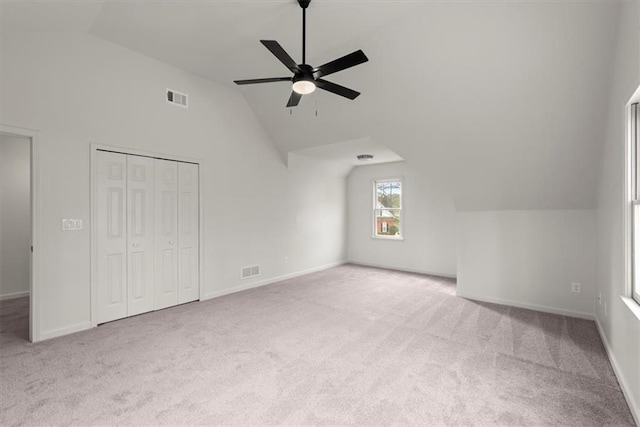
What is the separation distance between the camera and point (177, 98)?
13.5 feet

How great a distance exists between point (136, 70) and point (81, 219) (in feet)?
6.29

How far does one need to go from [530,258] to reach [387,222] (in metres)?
3.14

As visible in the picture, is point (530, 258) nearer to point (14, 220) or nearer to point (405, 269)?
point (405, 269)

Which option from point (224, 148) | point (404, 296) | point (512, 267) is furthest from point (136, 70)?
point (512, 267)

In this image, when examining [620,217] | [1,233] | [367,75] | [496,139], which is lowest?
[1,233]

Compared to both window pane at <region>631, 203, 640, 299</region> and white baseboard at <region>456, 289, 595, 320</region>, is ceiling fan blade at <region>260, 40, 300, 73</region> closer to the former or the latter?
window pane at <region>631, 203, 640, 299</region>

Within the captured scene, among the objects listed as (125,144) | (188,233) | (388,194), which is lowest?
(188,233)

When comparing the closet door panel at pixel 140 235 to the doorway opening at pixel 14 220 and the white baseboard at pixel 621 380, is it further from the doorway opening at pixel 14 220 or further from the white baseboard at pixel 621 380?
the white baseboard at pixel 621 380

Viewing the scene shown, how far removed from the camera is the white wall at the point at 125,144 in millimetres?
3037

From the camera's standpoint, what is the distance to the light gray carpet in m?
1.92

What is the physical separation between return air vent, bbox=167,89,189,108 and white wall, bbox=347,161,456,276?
410 cm

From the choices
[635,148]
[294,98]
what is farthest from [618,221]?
[294,98]

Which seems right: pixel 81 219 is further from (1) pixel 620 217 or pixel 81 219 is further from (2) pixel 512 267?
(2) pixel 512 267

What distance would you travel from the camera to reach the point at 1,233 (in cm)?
452
